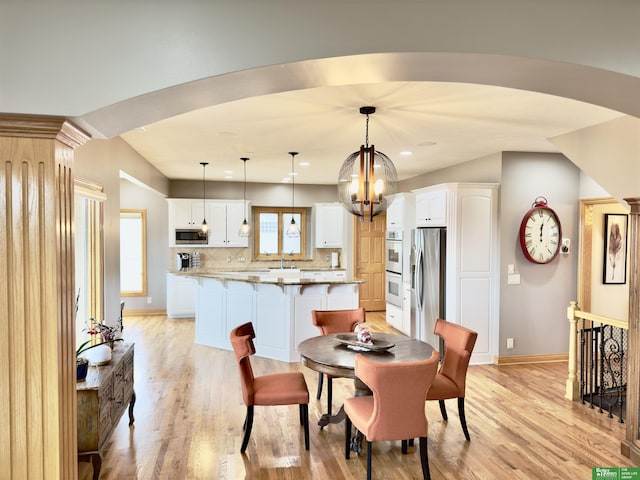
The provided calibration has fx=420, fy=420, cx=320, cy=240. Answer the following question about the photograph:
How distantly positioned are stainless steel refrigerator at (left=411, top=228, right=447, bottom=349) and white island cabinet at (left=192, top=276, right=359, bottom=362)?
0.93 meters

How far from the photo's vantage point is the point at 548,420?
12.4 ft

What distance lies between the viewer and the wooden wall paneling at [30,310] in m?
1.60

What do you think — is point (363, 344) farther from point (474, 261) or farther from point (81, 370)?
point (474, 261)

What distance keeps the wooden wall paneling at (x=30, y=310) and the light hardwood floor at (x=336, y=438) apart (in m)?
1.43

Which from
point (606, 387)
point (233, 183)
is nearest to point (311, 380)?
point (606, 387)

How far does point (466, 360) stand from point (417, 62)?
2.45 m

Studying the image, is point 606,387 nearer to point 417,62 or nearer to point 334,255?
point 417,62

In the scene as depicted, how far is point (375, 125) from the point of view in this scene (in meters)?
4.02

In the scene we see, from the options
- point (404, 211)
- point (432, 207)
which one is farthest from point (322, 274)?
point (432, 207)

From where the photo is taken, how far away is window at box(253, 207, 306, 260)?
29.5ft

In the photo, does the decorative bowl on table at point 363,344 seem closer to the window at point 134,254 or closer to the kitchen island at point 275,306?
the kitchen island at point 275,306

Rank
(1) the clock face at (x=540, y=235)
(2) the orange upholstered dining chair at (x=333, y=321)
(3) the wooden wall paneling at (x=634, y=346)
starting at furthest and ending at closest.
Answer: (1) the clock face at (x=540, y=235) → (2) the orange upholstered dining chair at (x=333, y=321) → (3) the wooden wall paneling at (x=634, y=346)

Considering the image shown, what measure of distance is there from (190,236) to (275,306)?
352 centimetres

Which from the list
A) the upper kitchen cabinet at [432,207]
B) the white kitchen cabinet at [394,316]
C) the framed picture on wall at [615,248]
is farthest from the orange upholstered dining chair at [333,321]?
the framed picture on wall at [615,248]
